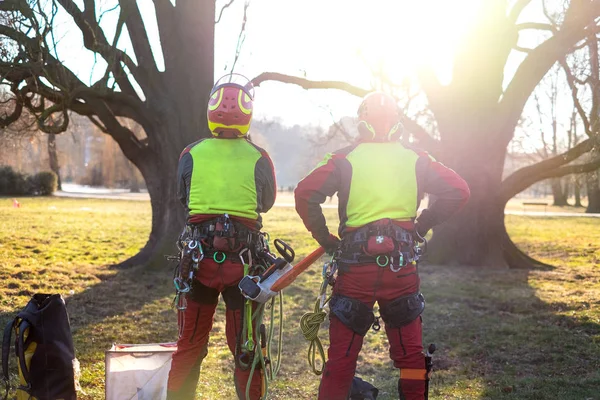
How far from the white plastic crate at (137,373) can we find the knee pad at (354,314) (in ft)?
5.10

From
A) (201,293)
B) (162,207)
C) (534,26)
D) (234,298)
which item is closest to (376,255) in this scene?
(234,298)

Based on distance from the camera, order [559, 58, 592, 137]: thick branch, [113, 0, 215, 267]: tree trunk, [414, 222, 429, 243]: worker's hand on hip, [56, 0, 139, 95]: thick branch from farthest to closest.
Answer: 1. [559, 58, 592, 137]: thick branch
2. [113, 0, 215, 267]: tree trunk
3. [56, 0, 139, 95]: thick branch
4. [414, 222, 429, 243]: worker's hand on hip

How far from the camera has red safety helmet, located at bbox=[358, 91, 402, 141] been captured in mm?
4348

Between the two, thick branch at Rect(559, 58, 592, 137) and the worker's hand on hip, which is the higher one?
thick branch at Rect(559, 58, 592, 137)

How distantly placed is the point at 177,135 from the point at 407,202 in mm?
8916

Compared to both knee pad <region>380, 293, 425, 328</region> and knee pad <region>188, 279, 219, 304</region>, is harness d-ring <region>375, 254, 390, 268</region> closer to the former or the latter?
knee pad <region>380, 293, 425, 328</region>

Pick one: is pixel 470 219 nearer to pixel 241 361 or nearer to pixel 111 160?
pixel 241 361

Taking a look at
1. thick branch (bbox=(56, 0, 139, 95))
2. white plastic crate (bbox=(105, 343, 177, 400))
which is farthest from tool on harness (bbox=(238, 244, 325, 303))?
thick branch (bbox=(56, 0, 139, 95))

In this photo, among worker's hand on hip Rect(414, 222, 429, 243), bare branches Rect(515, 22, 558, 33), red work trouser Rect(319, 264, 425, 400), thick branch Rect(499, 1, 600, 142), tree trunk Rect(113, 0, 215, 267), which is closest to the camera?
red work trouser Rect(319, 264, 425, 400)

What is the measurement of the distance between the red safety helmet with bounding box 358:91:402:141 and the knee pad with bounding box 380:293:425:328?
1235 millimetres

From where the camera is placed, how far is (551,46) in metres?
12.8

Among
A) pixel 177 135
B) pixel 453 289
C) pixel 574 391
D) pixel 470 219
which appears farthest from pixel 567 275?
pixel 177 135

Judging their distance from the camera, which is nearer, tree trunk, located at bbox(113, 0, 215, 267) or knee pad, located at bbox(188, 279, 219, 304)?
knee pad, located at bbox(188, 279, 219, 304)

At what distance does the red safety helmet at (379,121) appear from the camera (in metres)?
4.35
